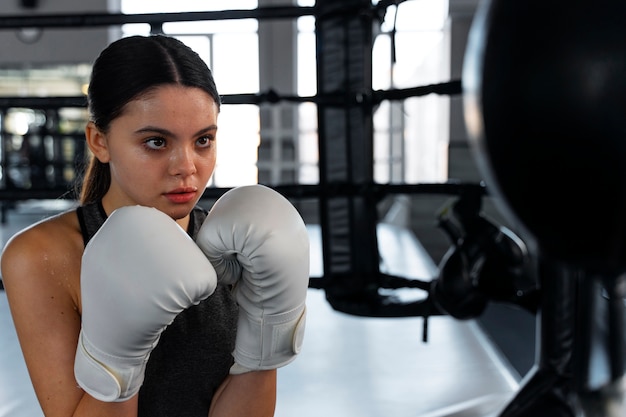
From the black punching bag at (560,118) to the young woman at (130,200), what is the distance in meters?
0.44

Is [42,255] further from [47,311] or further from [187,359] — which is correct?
[187,359]

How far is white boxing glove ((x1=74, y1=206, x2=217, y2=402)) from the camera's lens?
0.63 metres

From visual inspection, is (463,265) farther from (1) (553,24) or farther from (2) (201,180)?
(1) (553,24)

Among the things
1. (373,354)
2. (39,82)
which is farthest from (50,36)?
(373,354)

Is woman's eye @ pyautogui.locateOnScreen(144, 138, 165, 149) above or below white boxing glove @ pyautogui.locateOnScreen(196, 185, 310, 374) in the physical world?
above

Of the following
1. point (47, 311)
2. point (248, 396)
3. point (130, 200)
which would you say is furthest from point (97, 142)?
point (248, 396)

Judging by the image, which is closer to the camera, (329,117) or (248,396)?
(248,396)

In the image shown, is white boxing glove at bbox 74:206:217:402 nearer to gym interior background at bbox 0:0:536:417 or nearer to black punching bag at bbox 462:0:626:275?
black punching bag at bbox 462:0:626:275

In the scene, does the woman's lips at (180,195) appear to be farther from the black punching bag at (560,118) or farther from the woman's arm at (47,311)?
the black punching bag at (560,118)

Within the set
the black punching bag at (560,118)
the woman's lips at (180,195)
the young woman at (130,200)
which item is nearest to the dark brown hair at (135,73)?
the young woman at (130,200)

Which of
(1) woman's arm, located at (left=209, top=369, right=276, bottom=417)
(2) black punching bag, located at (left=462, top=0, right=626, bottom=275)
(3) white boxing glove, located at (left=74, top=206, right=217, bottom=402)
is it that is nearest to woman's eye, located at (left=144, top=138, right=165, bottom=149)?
(3) white boxing glove, located at (left=74, top=206, right=217, bottom=402)

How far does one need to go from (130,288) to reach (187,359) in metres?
0.26

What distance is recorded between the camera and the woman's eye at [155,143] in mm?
757

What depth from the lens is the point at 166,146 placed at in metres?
0.76
